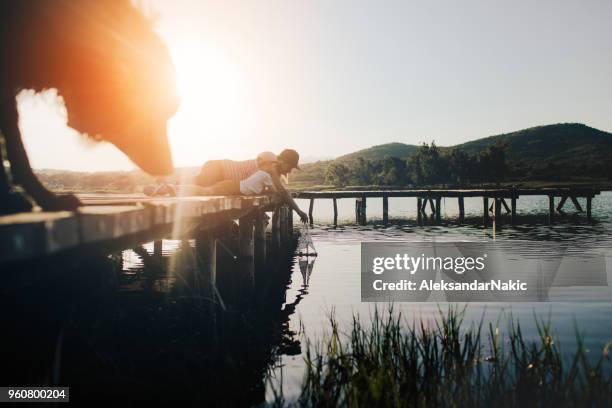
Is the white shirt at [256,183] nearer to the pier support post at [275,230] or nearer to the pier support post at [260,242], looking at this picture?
the pier support post at [260,242]

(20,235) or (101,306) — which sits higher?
(20,235)

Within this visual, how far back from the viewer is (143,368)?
5301 millimetres

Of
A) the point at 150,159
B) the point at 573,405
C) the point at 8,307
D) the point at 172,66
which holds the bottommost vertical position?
the point at 573,405

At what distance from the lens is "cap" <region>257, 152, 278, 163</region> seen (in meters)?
9.28

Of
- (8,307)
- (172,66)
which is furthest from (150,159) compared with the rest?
(8,307)

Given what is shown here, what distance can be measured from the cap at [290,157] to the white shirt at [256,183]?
0.47 m

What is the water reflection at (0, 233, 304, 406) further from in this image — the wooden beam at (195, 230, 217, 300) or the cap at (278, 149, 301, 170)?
the cap at (278, 149, 301, 170)

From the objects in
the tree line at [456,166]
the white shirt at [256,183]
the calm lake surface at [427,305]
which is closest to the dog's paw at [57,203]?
the calm lake surface at [427,305]

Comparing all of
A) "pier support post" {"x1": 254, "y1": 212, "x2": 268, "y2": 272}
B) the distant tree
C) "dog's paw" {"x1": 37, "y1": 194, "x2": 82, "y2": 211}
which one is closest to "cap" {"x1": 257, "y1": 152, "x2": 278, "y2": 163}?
"pier support post" {"x1": 254, "y1": 212, "x2": 268, "y2": 272}

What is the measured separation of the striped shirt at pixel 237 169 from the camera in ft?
31.2

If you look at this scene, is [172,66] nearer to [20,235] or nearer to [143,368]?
[20,235]

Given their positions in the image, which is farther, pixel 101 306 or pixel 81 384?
pixel 101 306

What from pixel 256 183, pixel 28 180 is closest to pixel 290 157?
pixel 256 183

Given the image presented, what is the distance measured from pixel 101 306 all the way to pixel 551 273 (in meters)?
10.1
